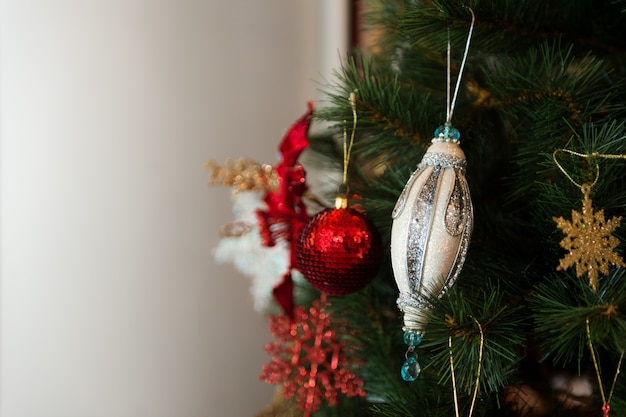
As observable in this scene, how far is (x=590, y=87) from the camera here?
40 cm

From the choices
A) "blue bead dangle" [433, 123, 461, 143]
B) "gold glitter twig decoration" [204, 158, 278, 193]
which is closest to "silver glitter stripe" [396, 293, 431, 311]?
"blue bead dangle" [433, 123, 461, 143]

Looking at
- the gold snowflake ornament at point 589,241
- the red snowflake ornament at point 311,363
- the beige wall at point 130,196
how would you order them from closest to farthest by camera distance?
the gold snowflake ornament at point 589,241, the red snowflake ornament at point 311,363, the beige wall at point 130,196

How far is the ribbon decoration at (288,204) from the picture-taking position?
0.53 m

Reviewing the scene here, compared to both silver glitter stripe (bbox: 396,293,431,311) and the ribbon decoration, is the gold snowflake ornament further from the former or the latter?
the ribbon decoration

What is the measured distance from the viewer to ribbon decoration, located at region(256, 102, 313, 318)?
0.53m

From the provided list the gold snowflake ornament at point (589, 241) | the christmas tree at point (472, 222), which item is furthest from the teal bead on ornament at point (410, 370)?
the gold snowflake ornament at point (589, 241)

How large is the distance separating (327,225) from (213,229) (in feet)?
1.67

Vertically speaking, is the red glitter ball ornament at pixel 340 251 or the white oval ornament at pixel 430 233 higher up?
the white oval ornament at pixel 430 233

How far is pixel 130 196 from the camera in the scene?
78cm

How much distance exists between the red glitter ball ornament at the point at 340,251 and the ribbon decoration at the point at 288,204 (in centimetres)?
10

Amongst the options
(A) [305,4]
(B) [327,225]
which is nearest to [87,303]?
(B) [327,225]

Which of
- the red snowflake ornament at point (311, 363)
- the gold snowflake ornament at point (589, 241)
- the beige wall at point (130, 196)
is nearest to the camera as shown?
the gold snowflake ornament at point (589, 241)

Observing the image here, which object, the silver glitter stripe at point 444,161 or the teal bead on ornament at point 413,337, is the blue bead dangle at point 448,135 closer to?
the silver glitter stripe at point 444,161

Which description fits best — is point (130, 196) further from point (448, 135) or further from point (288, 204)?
point (448, 135)
